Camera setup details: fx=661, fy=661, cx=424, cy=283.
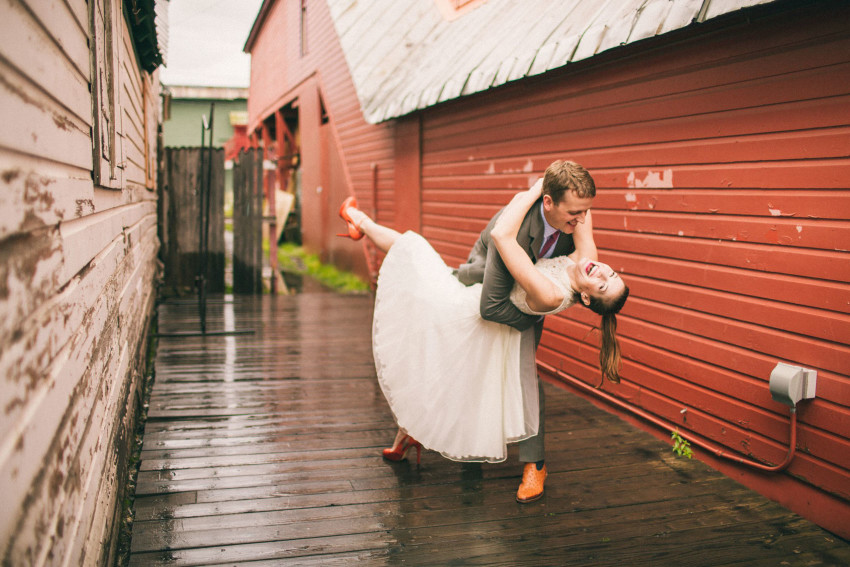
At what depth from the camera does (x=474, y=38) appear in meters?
7.24

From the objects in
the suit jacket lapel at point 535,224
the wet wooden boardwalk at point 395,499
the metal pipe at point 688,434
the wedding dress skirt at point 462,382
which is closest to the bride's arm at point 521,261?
the suit jacket lapel at point 535,224

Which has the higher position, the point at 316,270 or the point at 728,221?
the point at 728,221

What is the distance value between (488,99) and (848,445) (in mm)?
4575

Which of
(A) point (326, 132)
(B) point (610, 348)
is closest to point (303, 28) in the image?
(A) point (326, 132)

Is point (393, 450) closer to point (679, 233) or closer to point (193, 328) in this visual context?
point (679, 233)

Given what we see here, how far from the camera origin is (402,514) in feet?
11.1

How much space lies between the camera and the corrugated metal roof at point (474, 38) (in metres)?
4.05

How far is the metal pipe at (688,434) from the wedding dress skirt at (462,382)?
1.25 metres

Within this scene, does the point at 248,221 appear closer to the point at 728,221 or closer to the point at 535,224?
the point at 535,224

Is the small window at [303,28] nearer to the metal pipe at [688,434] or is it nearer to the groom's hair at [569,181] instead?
the metal pipe at [688,434]

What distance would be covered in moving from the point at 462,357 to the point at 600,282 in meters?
0.87

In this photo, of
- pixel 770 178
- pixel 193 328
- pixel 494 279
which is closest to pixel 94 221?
pixel 494 279

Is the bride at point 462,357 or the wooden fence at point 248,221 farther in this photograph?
the wooden fence at point 248,221

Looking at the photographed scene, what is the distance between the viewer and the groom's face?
3.00 metres
